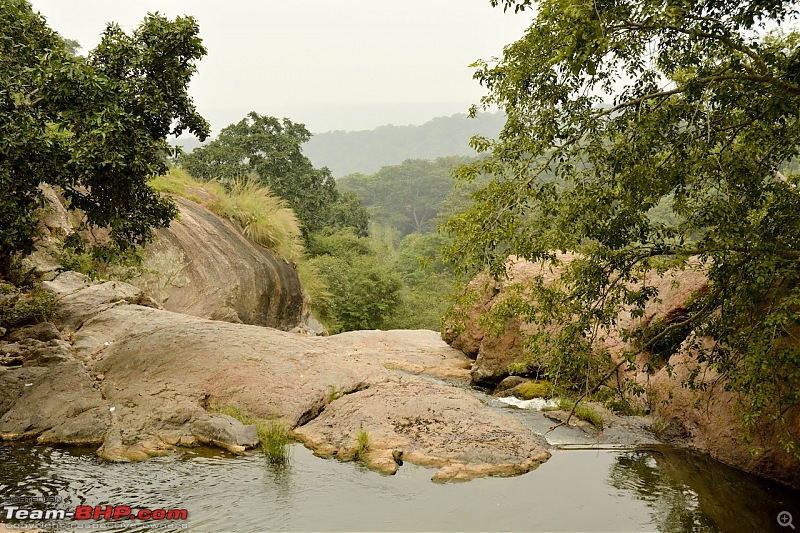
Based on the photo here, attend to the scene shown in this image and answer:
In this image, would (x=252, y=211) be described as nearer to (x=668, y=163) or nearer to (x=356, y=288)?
(x=356, y=288)

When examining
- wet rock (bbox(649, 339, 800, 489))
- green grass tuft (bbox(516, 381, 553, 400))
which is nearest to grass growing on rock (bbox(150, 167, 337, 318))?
green grass tuft (bbox(516, 381, 553, 400))

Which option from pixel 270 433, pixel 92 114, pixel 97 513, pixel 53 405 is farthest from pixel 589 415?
pixel 92 114

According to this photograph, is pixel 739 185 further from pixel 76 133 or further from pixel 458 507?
pixel 76 133

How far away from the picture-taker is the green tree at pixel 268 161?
1190 inches

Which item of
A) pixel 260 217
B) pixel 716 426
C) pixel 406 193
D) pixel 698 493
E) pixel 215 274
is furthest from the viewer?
pixel 406 193

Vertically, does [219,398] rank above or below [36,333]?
below

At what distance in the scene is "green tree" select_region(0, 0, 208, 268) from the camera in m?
7.77

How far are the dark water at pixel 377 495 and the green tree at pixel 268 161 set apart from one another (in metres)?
23.6

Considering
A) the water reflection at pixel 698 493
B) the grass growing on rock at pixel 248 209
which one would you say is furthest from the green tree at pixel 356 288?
the water reflection at pixel 698 493

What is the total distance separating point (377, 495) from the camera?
6801mm

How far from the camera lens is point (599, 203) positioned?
22.6ft

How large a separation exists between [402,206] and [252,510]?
8063 centimetres

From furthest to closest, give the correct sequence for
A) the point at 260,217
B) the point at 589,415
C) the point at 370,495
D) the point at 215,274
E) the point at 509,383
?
the point at 260,217 → the point at 215,274 → the point at 509,383 → the point at 589,415 → the point at 370,495

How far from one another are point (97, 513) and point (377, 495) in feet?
9.16
